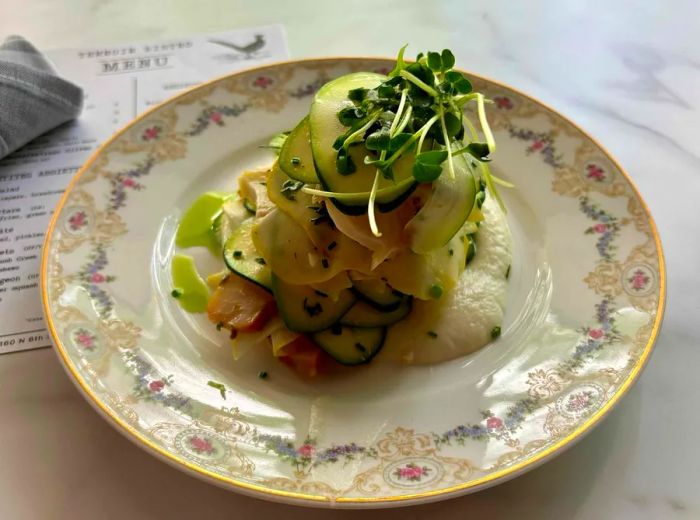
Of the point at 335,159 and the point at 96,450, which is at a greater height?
the point at 335,159

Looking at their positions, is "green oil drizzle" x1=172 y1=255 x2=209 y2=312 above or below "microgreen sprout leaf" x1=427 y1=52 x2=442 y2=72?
below

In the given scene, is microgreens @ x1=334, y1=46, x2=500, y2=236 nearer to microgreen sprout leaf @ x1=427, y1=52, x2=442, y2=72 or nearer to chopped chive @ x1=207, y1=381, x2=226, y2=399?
microgreen sprout leaf @ x1=427, y1=52, x2=442, y2=72

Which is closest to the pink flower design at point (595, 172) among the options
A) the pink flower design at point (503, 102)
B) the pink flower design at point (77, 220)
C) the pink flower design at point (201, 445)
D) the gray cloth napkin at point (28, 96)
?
the pink flower design at point (503, 102)

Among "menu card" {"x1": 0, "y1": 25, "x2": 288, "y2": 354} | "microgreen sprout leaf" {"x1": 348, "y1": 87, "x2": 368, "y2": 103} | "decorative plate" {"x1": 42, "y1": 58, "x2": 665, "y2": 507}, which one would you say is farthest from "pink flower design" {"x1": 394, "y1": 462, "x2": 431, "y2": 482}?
"menu card" {"x1": 0, "y1": 25, "x2": 288, "y2": 354}

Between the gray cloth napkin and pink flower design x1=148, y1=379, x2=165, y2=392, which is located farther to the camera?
the gray cloth napkin

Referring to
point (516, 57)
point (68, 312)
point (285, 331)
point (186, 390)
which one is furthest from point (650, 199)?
point (68, 312)

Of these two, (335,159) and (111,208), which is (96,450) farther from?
(335,159)

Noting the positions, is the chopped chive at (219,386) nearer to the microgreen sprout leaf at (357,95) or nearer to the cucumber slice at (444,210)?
the cucumber slice at (444,210)

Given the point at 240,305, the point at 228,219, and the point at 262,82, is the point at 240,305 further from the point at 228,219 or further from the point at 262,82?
the point at 262,82
